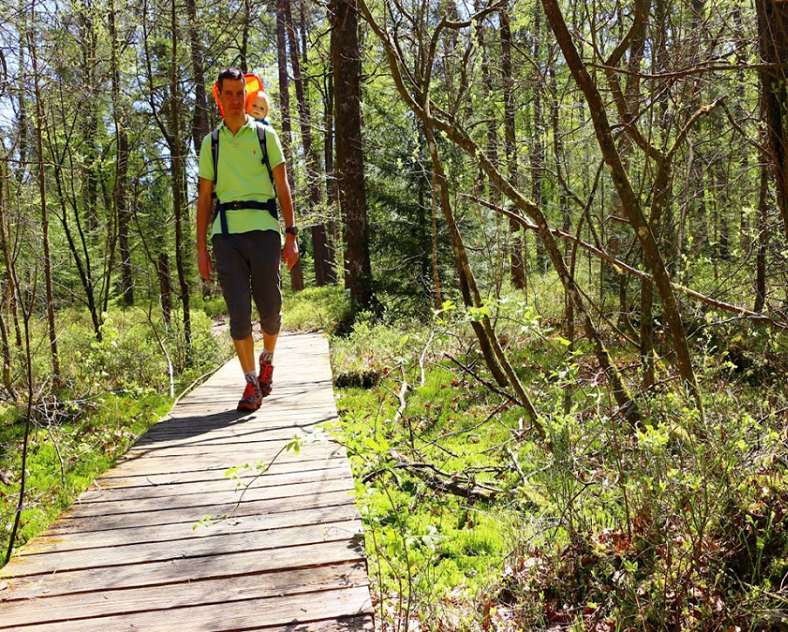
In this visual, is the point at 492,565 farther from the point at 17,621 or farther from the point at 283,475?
the point at 17,621

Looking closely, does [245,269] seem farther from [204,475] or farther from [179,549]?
Answer: [179,549]

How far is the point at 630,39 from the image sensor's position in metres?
4.17

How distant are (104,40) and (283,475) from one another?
8923 mm

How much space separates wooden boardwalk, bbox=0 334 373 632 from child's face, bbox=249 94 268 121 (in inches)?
118

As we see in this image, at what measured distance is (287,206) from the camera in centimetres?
489

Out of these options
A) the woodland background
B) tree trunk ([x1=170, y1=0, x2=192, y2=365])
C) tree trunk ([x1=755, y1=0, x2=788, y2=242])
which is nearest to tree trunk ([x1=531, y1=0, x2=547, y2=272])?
the woodland background

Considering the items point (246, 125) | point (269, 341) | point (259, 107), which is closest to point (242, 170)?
point (246, 125)

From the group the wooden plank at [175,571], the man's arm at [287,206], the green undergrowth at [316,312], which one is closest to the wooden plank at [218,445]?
the wooden plank at [175,571]

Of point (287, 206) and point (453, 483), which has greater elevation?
point (287, 206)

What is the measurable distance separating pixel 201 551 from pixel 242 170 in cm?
319

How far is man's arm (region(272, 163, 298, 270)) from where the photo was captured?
187 inches

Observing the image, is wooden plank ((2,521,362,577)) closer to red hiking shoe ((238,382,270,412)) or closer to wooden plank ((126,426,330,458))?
wooden plank ((126,426,330,458))

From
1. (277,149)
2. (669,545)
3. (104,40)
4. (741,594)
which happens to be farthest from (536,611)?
(104,40)

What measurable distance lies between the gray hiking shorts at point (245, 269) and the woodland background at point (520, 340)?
154cm
